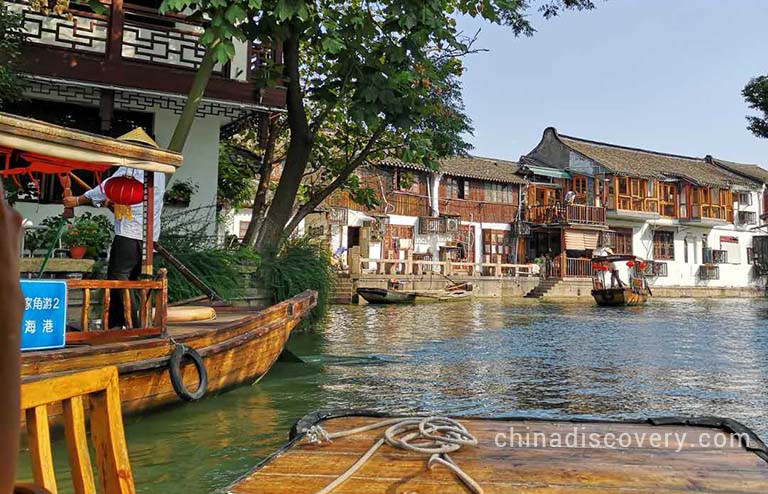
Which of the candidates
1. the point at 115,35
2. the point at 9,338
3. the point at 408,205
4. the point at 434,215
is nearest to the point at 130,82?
the point at 115,35

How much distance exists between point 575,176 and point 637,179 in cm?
390

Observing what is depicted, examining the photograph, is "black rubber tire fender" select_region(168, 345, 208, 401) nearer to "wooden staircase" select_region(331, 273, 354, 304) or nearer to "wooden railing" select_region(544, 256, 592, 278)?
"wooden staircase" select_region(331, 273, 354, 304)

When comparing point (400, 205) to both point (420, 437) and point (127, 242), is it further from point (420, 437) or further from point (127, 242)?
point (420, 437)

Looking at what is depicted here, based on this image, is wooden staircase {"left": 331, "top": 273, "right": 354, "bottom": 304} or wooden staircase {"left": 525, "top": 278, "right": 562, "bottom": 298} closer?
wooden staircase {"left": 331, "top": 273, "right": 354, "bottom": 304}

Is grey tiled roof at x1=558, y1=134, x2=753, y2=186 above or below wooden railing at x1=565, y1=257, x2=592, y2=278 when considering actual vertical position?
above

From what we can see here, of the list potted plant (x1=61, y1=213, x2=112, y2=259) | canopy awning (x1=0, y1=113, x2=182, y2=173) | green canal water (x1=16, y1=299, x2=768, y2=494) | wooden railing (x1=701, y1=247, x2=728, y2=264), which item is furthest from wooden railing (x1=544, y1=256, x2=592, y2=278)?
canopy awning (x1=0, y1=113, x2=182, y2=173)

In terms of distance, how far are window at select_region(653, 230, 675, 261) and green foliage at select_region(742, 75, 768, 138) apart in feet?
58.0

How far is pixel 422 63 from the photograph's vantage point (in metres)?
9.04

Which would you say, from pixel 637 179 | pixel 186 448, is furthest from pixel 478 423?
pixel 637 179

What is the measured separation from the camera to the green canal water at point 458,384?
485 centimetres

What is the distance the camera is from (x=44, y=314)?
176 inches

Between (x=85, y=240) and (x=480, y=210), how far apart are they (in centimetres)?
2721

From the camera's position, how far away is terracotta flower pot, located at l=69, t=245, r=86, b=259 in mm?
7410

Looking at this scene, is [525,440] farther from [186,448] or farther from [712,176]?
[712,176]
